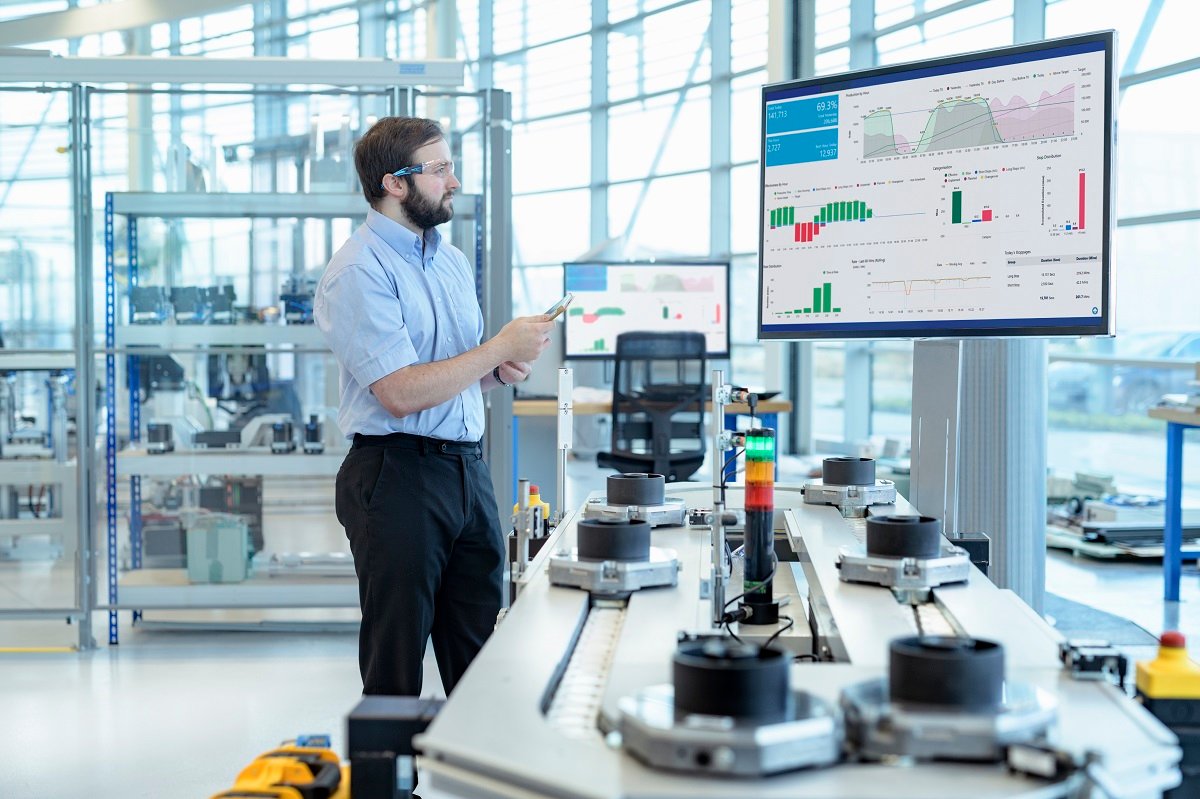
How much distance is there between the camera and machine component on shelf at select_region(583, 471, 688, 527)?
1890 millimetres

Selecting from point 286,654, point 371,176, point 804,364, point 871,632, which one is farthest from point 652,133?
point 871,632

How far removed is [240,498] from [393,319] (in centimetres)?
270

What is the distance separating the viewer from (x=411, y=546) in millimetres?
2250

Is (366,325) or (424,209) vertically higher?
(424,209)

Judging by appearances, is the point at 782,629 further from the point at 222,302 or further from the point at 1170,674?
the point at 222,302

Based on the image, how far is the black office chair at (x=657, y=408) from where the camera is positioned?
573 cm

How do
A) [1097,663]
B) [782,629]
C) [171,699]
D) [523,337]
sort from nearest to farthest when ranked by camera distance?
[1097,663] → [782,629] → [523,337] → [171,699]

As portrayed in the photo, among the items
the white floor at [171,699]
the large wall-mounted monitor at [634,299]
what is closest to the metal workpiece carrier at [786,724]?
the white floor at [171,699]

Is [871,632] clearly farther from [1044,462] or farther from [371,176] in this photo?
[371,176]

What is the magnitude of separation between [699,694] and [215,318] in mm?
3932

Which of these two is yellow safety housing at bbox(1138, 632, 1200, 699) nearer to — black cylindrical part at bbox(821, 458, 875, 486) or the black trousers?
black cylindrical part at bbox(821, 458, 875, 486)

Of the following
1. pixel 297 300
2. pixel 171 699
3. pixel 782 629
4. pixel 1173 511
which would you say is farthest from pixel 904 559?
pixel 1173 511

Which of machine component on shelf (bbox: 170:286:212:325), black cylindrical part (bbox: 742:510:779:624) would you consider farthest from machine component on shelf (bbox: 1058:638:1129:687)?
machine component on shelf (bbox: 170:286:212:325)

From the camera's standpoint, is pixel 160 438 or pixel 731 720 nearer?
pixel 731 720
